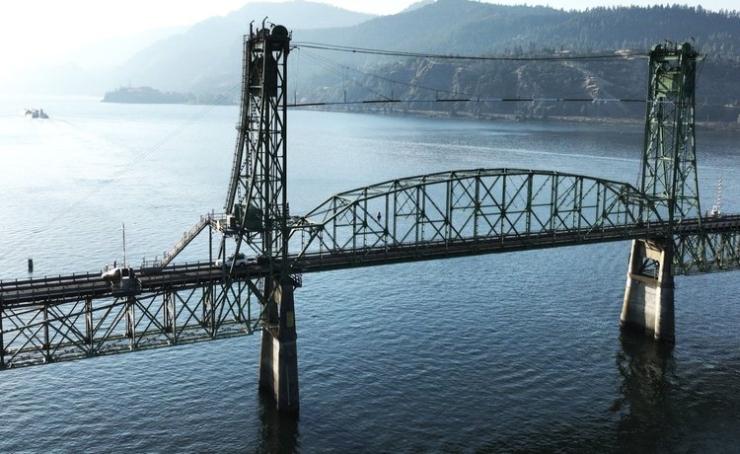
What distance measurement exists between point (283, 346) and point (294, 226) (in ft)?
33.8

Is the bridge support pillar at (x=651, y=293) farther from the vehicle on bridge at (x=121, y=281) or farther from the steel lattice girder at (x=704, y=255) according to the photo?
the vehicle on bridge at (x=121, y=281)

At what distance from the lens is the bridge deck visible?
2185 inches

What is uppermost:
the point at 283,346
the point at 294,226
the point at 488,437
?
the point at 294,226

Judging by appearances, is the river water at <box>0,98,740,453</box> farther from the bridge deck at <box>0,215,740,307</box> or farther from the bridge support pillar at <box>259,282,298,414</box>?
the bridge deck at <box>0,215,740,307</box>

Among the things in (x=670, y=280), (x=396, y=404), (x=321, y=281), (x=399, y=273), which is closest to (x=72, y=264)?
(x=321, y=281)

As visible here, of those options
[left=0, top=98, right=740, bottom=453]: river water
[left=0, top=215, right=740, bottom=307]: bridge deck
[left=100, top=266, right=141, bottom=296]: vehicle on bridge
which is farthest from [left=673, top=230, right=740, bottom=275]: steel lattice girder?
[left=100, top=266, right=141, bottom=296]: vehicle on bridge

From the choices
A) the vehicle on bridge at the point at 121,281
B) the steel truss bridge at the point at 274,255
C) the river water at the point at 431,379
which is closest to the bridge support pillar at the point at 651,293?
the steel truss bridge at the point at 274,255

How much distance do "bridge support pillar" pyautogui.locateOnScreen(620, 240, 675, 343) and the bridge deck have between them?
2849 millimetres

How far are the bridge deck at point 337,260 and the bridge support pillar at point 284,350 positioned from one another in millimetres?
2545

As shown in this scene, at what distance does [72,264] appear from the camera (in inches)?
4370

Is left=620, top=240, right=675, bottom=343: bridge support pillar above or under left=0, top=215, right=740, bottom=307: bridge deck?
under

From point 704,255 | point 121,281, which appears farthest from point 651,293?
point 121,281

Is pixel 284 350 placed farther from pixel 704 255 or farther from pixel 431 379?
pixel 704 255

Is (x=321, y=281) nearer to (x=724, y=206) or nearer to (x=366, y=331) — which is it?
(x=366, y=331)
